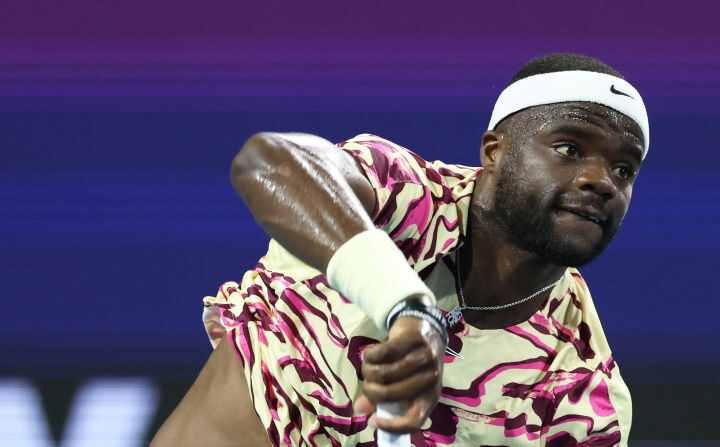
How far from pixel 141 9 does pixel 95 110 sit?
0.87ft

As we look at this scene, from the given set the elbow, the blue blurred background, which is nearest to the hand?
the elbow

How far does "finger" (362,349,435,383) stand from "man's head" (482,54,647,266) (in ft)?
1.67

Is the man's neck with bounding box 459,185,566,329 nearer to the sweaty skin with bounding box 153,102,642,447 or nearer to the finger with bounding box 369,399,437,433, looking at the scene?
the sweaty skin with bounding box 153,102,642,447

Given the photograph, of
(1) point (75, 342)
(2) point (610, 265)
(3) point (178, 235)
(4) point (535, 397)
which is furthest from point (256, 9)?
(4) point (535, 397)

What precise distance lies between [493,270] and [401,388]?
0.57 m

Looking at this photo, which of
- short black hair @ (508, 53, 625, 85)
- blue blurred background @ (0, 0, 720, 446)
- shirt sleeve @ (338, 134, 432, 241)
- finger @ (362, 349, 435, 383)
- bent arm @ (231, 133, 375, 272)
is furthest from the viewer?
blue blurred background @ (0, 0, 720, 446)

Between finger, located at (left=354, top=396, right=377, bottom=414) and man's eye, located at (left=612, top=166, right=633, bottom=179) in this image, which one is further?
man's eye, located at (left=612, top=166, right=633, bottom=179)

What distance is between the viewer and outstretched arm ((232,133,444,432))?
77cm

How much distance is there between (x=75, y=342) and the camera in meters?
2.22

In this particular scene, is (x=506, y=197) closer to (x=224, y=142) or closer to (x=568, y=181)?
(x=568, y=181)

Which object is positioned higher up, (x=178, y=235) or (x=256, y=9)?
(x=256, y=9)

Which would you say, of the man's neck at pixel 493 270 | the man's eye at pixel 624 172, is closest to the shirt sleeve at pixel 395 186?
the man's neck at pixel 493 270

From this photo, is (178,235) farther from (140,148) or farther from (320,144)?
(320,144)

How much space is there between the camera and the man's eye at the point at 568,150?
1242 millimetres
